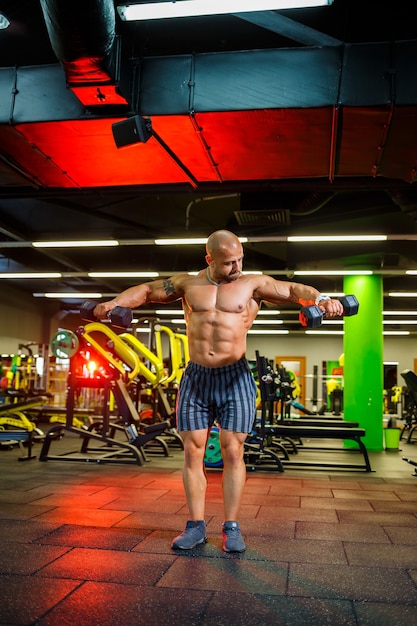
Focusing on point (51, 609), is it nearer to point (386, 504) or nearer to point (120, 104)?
point (386, 504)

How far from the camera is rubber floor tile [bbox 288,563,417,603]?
2078 mm

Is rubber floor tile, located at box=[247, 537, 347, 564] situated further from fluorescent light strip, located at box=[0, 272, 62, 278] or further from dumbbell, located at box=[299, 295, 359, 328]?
fluorescent light strip, located at box=[0, 272, 62, 278]

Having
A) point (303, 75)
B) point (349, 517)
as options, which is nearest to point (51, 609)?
point (349, 517)

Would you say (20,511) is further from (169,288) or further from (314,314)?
(314,314)

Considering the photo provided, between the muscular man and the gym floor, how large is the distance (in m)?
0.28

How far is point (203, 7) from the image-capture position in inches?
146

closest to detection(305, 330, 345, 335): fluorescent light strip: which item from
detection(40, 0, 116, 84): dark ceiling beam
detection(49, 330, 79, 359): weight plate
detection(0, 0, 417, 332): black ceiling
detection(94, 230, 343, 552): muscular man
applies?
detection(0, 0, 417, 332): black ceiling

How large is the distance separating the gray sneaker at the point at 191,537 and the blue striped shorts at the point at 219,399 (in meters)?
0.46

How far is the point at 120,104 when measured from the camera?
445 centimetres

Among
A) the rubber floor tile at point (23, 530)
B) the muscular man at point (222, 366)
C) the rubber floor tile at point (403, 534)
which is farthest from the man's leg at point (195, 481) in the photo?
the rubber floor tile at point (403, 534)

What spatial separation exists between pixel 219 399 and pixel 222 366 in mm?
165

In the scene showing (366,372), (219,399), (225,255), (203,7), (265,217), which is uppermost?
(203,7)

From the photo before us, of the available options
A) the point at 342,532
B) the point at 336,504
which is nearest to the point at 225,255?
the point at 342,532

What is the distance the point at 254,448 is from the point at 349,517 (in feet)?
7.94
